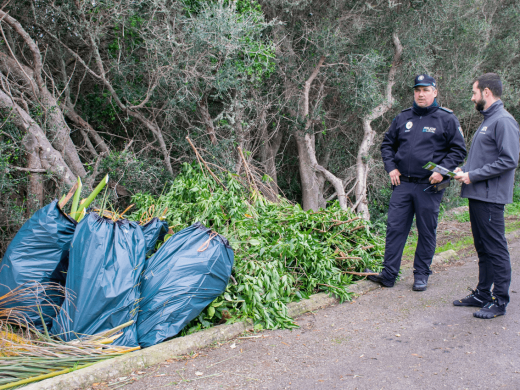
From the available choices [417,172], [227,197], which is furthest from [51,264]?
[417,172]

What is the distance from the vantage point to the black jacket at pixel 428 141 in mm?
3818

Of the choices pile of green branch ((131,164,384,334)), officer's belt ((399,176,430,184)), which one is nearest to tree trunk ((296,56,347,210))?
pile of green branch ((131,164,384,334))

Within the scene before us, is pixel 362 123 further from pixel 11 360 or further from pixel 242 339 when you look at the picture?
pixel 11 360

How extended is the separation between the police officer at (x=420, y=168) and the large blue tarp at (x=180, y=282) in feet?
6.38

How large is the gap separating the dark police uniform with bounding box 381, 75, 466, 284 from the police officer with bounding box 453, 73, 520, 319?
1.32 feet

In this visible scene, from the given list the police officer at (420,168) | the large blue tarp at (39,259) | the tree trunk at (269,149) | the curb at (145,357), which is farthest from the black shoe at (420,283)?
the tree trunk at (269,149)

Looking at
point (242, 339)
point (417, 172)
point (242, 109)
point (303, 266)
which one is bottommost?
point (242, 339)

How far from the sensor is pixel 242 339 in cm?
301

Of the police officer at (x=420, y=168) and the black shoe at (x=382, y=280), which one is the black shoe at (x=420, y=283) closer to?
the police officer at (x=420, y=168)

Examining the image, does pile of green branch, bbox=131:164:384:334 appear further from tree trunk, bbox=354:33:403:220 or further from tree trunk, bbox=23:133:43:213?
tree trunk, bbox=354:33:403:220

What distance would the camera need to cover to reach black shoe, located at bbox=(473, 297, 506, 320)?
3.26 metres

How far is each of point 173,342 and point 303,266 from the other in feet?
5.26

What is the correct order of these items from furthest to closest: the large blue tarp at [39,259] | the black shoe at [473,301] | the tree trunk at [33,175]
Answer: the tree trunk at [33,175] < the black shoe at [473,301] < the large blue tarp at [39,259]

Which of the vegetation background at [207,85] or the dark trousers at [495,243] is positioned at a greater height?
the vegetation background at [207,85]
